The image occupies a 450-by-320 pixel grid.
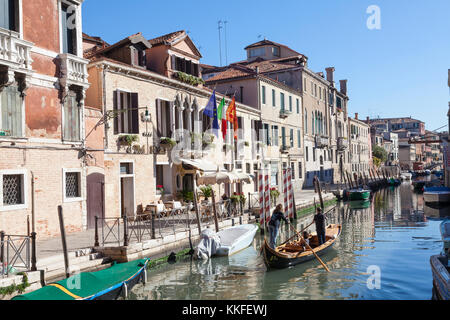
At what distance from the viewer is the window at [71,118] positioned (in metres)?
14.1

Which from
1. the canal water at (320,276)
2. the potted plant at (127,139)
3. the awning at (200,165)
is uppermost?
the potted plant at (127,139)

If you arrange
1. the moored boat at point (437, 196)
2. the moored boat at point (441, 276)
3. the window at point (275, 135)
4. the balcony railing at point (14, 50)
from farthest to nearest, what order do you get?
the window at point (275, 135) → the moored boat at point (437, 196) → the balcony railing at point (14, 50) → the moored boat at point (441, 276)

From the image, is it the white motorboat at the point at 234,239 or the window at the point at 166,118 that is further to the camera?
the window at the point at 166,118

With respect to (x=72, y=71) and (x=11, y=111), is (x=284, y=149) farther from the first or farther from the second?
(x=11, y=111)

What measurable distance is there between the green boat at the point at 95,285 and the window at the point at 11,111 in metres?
4.96

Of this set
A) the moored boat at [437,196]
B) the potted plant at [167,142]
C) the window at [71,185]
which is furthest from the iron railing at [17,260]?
the moored boat at [437,196]

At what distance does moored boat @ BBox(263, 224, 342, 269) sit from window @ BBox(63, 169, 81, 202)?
21.5ft

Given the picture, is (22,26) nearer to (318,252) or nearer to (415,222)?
(318,252)

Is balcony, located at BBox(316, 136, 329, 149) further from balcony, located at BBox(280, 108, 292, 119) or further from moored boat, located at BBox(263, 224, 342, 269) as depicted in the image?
moored boat, located at BBox(263, 224, 342, 269)

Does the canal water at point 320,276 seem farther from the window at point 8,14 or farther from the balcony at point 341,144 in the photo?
the balcony at point 341,144

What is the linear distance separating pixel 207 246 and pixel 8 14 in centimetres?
879

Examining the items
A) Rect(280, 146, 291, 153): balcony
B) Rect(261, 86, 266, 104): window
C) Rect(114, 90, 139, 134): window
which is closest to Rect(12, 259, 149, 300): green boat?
Rect(114, 90, 139, 134): window

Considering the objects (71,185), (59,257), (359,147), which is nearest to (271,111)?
(71,185)

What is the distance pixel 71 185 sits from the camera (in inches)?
569
